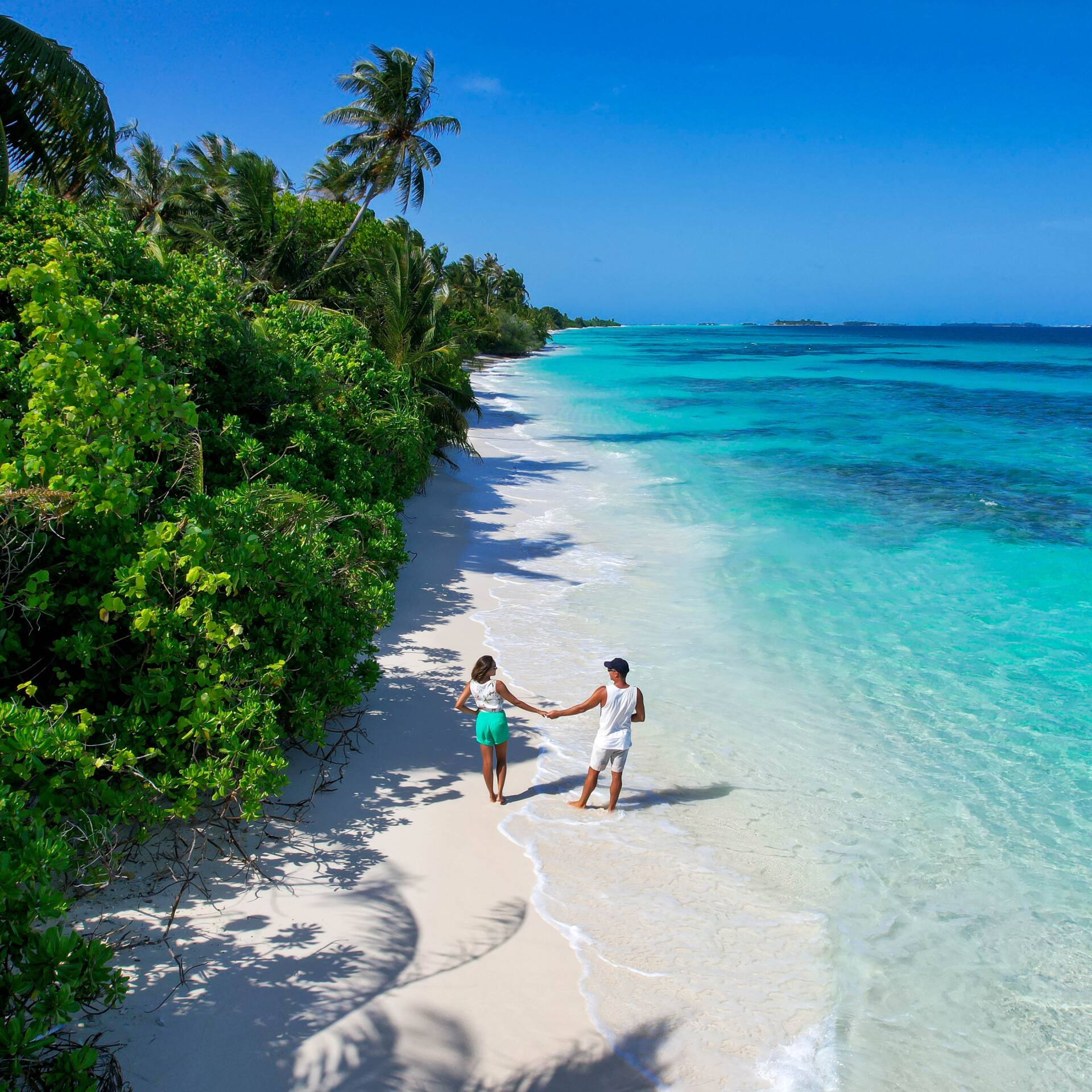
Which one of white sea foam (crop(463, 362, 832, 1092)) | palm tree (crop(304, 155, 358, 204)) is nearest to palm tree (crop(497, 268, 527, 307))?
palm tree (crop(304, 155, 358, 204))

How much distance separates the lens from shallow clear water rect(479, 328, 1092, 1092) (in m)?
4.08

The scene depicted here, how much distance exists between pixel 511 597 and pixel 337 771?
465cm

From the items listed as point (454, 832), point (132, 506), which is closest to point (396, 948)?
point (454, 832)

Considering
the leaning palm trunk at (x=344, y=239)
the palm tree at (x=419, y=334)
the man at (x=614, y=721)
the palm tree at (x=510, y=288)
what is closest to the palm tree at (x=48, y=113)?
the man at (x=614, y=721)

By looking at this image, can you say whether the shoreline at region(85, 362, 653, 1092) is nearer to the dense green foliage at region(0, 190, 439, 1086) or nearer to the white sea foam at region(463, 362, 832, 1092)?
the white sea foam at region(463, 362, 832, 1092)

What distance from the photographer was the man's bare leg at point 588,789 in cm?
562

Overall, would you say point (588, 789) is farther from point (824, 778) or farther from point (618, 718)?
point (824, 778)

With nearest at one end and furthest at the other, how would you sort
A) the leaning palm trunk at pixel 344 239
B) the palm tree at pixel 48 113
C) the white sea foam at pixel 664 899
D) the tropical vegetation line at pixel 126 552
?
the tropical vegetation line at pixel 126 552 < the white sea foam at pixel 664 899 < the palm tree at pixel 48 113 < the leaning palm trunk at pixel 344 239

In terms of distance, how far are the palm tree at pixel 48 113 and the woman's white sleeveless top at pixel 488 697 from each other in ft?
18.6

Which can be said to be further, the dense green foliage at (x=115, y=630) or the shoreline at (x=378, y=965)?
the shoreline at (x=378, y=965)

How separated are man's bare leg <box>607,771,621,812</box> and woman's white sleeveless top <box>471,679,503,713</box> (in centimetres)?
97

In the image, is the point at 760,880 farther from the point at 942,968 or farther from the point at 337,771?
the point at 337,771

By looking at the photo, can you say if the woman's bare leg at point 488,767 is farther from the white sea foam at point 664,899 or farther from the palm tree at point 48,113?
the palm tree at point 48,113

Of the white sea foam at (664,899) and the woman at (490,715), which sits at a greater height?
the woman at (490,715)
